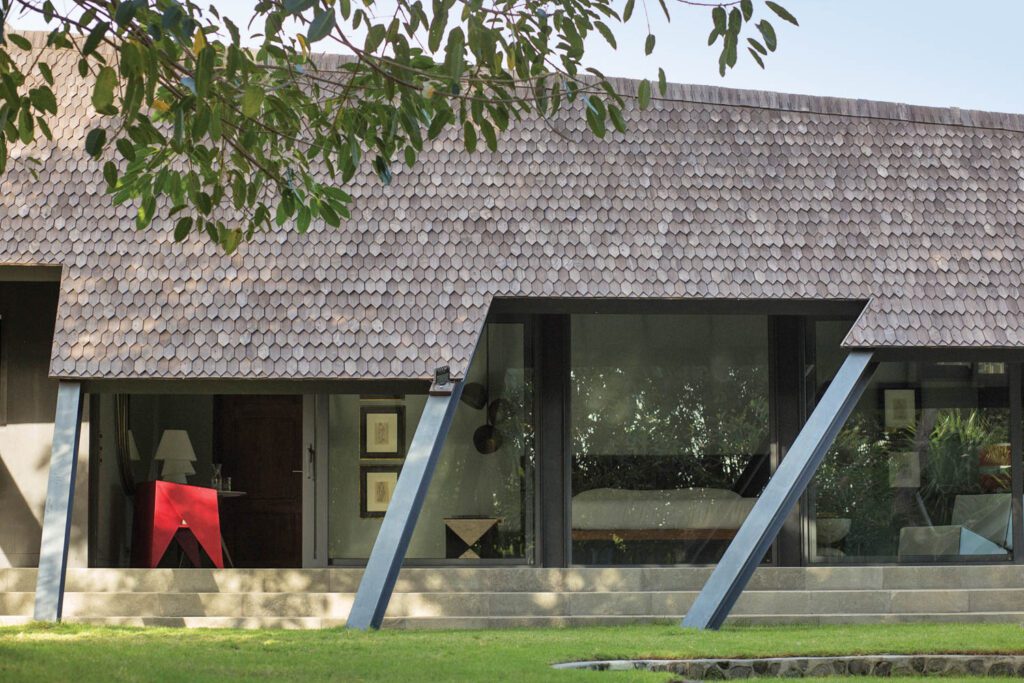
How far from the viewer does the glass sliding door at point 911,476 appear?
40.3 ft

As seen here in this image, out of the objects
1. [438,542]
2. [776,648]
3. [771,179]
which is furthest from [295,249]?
[776,648]

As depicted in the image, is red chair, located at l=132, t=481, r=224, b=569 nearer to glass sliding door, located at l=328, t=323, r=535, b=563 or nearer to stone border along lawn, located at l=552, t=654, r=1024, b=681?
glass sliding door, located at l=328, t=323, r=535, b=563

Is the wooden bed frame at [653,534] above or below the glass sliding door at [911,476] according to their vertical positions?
below

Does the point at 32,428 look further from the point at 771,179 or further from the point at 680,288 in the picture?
the point at 771,179

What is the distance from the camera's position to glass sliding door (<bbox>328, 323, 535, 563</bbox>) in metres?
12.1

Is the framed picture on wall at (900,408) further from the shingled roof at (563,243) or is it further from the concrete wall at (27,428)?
the concrete wall at (27,428)

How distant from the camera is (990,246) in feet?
37.7

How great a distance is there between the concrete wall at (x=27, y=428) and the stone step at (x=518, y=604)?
2.74 feet

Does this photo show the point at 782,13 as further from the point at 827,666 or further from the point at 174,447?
the point at 174,447

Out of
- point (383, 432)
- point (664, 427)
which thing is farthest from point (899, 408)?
point (383, 432)

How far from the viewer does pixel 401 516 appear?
391 inches

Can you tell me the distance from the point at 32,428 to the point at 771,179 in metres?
7.04

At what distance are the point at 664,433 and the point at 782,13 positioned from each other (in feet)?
23.8

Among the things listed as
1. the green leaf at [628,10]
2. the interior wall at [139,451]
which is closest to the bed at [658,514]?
the interior wall at [139,451]
